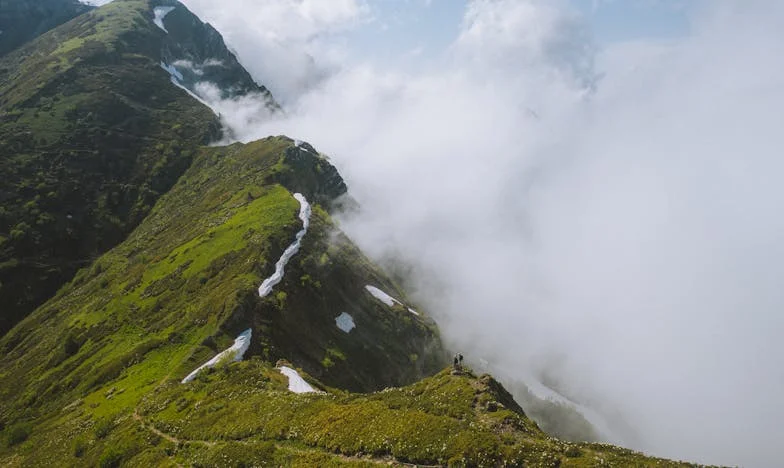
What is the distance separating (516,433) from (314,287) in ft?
202

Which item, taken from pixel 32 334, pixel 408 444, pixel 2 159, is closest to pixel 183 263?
pixel 32 334

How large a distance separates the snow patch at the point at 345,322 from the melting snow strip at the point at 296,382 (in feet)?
102

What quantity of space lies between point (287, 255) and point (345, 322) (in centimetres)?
1588

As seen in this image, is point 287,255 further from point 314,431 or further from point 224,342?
point 314,431

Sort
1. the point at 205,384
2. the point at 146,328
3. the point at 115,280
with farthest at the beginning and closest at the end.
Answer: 1. the point at 115,280
2. the point at 146,328
3. the point at 205,384

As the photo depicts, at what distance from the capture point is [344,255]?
369ft

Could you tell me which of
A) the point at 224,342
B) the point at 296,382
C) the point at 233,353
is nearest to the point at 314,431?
the point at 296,382

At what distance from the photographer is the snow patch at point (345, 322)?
3561 inches

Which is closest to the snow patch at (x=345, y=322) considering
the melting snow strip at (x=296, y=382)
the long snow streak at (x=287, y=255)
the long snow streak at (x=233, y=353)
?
the long snow streak at (x=287, y=255)

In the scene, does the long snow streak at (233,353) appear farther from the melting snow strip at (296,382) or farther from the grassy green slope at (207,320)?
the melting snow strip at (296,382)

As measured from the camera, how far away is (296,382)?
178 feet

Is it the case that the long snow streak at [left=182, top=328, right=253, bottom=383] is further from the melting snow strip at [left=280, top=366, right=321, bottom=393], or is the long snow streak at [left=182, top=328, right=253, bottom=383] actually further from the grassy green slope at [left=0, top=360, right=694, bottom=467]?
the melting snow strip at [left=280, top=366, right=321, bottom=393]

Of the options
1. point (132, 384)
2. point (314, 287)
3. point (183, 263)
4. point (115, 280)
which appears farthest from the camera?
point (115, 280)

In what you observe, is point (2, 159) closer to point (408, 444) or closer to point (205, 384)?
point (205, 384)
